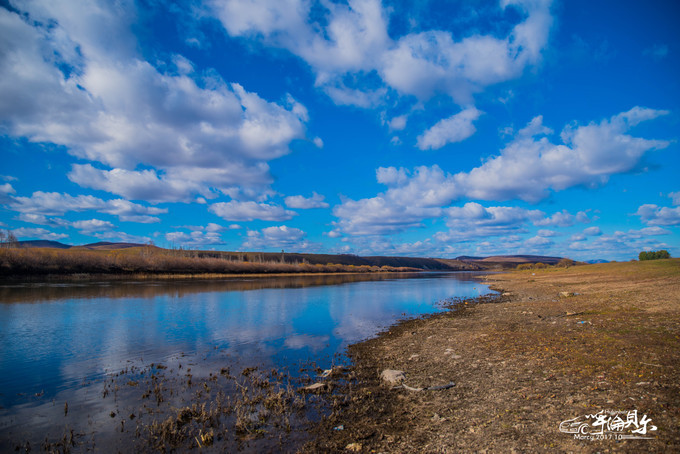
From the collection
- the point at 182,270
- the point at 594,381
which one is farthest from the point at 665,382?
the point at 182,270

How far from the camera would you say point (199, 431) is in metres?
8.69

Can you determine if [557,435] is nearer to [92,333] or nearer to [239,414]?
[239,414]

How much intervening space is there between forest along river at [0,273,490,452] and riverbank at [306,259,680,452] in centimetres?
184

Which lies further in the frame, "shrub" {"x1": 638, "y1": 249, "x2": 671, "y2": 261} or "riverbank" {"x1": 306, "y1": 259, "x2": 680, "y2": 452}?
"shrub" {"x1": 638, "y1": 249, "x2": 671, "y2": 261}

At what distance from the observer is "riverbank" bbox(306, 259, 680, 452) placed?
6832 millimetres

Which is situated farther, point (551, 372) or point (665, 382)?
point (551, 372)

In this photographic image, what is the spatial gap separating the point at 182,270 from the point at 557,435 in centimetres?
13146

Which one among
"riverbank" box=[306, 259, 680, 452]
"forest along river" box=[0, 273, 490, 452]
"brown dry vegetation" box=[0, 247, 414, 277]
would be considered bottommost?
"forest along river" box=[0, 273, 490, 452]
